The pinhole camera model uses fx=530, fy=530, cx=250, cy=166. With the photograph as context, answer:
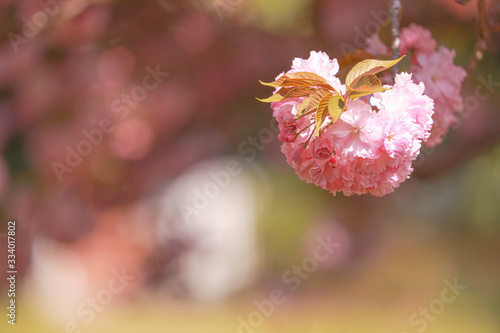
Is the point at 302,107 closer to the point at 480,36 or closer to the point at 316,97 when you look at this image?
the point at 316,97

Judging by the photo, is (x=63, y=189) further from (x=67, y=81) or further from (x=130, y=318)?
(x=130, y=318)

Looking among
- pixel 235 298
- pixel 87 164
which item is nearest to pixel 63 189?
pixel 87 164

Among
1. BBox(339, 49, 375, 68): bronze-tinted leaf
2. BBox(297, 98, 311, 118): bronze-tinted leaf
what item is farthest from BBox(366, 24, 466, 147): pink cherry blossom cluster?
BBox(297, 98, 311, 118): bronze-tinted leaf

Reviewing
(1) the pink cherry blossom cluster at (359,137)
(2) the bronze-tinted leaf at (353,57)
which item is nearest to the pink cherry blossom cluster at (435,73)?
(2) the bronze-tinted leaf at (353,57)

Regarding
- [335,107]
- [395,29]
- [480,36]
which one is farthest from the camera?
[480,36]

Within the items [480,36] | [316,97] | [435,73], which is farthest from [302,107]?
[480,36]
